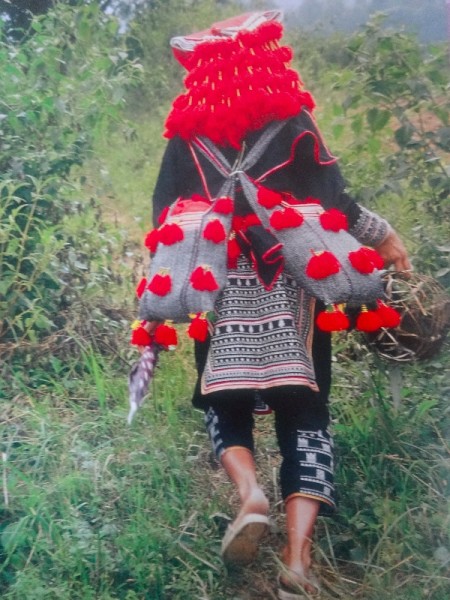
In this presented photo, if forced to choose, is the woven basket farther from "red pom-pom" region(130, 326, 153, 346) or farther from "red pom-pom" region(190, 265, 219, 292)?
"red pom-pom" region(130, 326, 153, 346)

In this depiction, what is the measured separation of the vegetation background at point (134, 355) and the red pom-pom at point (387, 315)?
21 cm

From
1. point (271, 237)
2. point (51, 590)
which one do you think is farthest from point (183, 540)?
point (271, 237)

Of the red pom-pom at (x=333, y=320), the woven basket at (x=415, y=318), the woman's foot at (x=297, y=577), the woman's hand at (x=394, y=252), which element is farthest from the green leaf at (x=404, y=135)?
the woman's foot at (x=297, y=577)

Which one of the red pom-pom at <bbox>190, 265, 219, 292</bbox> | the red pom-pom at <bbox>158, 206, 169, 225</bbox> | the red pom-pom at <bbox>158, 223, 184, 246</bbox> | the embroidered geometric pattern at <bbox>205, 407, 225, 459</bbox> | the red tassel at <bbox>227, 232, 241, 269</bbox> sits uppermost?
the red pom-pom at <bbox>158, 206, 169, 225</bbox>

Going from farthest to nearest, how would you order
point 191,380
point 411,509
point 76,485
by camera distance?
point 191,380 < point 76,485 < point 411,509

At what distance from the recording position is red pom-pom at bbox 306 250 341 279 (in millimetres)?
1870

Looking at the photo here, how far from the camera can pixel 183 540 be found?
2047 mm

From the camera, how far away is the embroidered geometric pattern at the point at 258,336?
74.7 inches

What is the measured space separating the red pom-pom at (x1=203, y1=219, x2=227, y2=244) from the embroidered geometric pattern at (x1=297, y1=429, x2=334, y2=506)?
1.55ft

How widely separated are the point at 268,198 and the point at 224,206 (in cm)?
10

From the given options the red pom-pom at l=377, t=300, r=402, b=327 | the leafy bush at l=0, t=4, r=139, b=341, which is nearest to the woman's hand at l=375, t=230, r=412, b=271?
the red pom-pom at l=377, t=300, r=402, b=327

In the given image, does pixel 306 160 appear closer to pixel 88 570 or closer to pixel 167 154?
pixel 167 154

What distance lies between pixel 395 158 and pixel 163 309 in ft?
3.64

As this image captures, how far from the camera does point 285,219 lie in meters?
1.92
